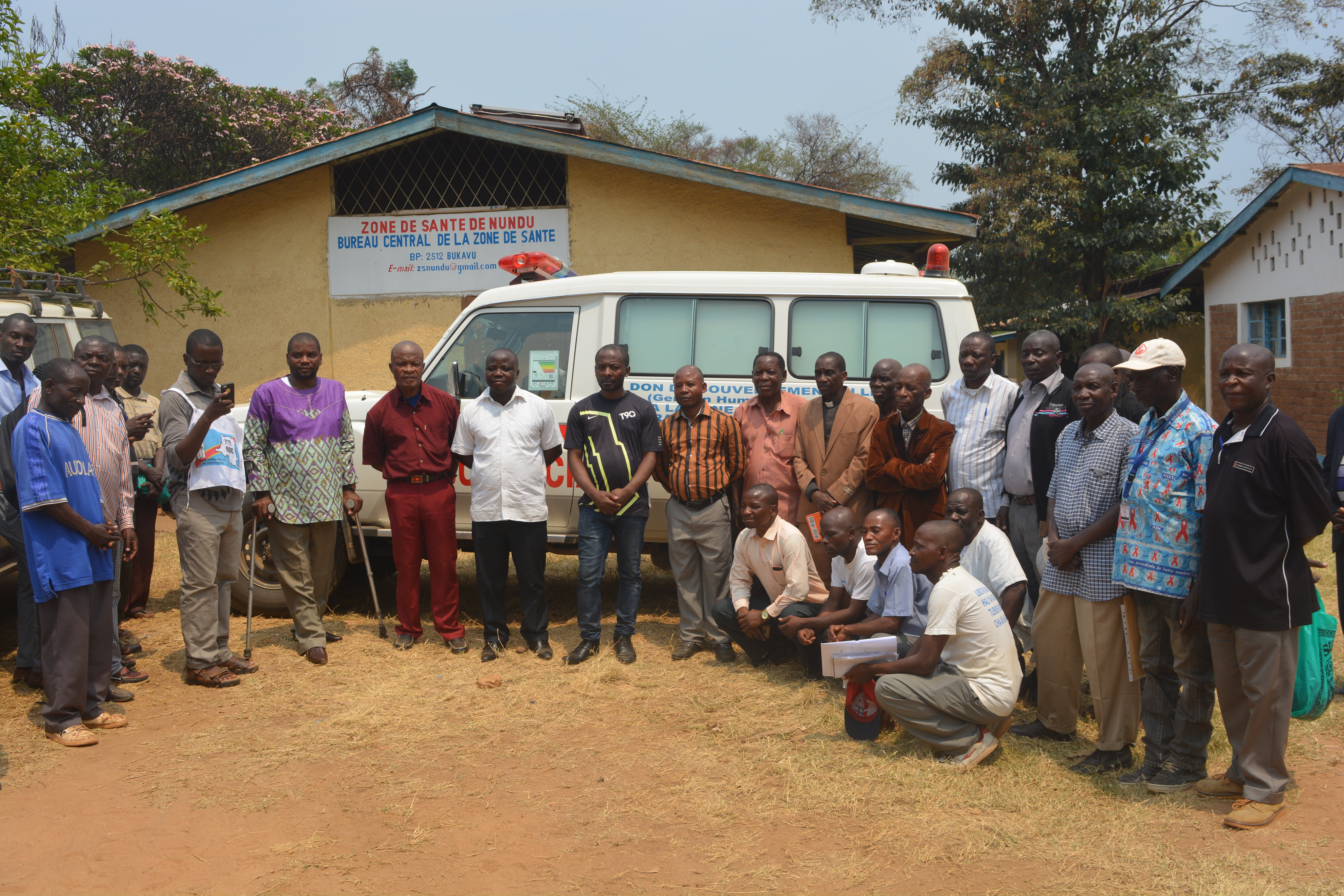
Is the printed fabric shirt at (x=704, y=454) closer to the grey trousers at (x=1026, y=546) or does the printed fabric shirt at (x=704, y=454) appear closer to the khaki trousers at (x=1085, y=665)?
the grey trousers at (x=1026, y=546)

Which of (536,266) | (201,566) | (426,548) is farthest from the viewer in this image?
(536,266)

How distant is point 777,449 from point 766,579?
32.0 inches

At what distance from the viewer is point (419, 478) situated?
595 cm

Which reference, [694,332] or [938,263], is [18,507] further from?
[938,263]

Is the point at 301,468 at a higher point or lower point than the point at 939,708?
higher

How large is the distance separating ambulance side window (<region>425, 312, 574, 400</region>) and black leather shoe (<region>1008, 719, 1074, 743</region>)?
349 centimetres

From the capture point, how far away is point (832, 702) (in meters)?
5.11

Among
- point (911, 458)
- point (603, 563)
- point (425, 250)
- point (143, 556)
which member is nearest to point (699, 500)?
point (603, 563)

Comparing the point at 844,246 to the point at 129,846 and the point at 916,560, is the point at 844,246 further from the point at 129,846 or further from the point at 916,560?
the point at 129,846

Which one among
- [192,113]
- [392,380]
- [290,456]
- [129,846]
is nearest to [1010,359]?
[392,380]

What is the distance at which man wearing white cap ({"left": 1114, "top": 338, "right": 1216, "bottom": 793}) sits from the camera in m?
3.89

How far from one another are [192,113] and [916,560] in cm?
1891

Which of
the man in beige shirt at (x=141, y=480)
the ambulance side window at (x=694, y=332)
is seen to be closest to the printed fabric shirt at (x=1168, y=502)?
the ambulance side window at (x=694, y=332)

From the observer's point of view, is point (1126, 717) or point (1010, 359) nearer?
point (1126, 717)
